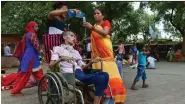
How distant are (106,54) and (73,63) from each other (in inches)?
37.5

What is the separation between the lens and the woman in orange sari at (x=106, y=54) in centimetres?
620

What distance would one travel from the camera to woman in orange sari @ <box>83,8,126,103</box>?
6199 mm

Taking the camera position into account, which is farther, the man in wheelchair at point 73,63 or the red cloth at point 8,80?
the red cloth at point 8,80

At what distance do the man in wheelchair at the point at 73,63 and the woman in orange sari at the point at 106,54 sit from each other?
433mm

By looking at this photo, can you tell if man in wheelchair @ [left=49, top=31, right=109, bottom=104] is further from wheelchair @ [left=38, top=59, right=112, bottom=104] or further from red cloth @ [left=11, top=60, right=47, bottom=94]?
red cloth @ [left=11, top=60, right=47, bottom=94]

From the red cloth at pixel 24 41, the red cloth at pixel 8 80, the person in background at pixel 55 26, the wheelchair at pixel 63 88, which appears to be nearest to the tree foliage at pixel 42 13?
the red cloth at pixel 8 80

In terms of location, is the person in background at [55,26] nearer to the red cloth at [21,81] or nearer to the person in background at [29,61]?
the person in background at [29,61]

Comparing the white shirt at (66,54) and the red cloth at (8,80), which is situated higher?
the white shirt at (66,54)

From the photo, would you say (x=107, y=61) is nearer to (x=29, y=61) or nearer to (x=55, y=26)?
(x=55, y=26)

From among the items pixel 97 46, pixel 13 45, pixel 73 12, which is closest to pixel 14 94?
pixel 97 46

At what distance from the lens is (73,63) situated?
18.4ft

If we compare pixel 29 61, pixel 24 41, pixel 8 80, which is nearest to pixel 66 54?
pixel 29 61

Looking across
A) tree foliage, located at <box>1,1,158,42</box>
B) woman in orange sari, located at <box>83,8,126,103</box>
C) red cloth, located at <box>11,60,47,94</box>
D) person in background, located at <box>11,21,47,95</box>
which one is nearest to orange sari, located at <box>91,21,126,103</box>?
woman in orange sari, located at <box>83,8,126,103</box>

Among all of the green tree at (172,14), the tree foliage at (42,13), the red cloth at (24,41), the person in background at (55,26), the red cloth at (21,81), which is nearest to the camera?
the person in background at (55,26)
